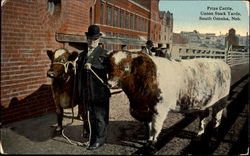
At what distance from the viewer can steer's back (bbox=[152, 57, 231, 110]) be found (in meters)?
3.63

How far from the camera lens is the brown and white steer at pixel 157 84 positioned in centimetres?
351

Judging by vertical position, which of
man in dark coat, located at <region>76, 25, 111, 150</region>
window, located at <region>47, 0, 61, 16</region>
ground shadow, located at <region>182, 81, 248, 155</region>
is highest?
window, located at <region>47, 0, 61, 16</region>

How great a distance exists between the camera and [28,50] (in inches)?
196

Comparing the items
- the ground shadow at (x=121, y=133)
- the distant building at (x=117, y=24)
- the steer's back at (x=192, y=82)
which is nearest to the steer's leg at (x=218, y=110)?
the steer's back at (x=192, y=82)

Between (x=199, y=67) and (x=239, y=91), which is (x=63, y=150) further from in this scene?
(x=239, y=91)

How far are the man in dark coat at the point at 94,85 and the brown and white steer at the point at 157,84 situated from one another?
0.29m

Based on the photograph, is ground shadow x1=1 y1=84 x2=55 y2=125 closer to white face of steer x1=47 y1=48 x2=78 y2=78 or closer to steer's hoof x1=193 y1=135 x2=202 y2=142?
white face of steer x1=47 y1=48 x2=78 y2=78

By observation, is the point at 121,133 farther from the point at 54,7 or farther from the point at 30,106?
the point at 54,7

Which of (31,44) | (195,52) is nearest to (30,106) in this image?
(31,44)

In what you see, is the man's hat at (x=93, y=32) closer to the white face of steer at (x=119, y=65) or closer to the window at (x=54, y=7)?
the white face of steer at (x=119, y=65)

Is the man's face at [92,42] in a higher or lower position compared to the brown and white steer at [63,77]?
higher

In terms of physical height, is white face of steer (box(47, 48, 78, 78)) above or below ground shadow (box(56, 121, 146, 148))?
above

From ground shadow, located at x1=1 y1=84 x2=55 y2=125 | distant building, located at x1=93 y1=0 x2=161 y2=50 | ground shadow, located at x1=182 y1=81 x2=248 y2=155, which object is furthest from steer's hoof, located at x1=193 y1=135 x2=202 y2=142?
ground shadow, located at x1=1 y1=84 x2=55 y2=125

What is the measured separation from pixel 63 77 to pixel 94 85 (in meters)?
0.73
